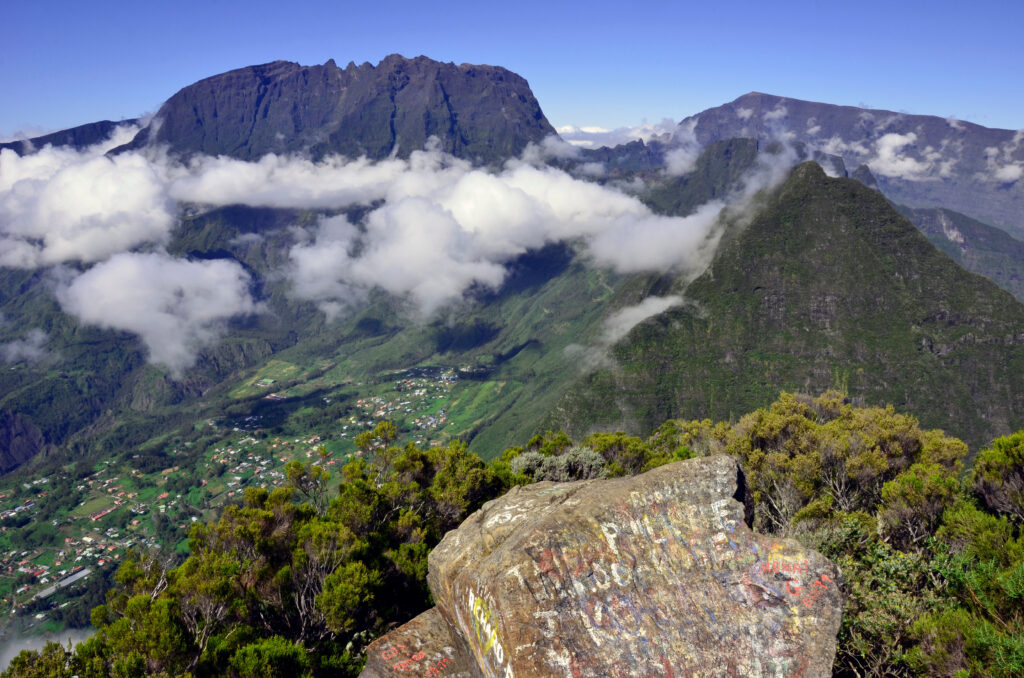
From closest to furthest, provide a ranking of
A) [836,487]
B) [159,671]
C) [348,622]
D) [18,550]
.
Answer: [159,671] → [348,622] → [836,487] → [18,550]

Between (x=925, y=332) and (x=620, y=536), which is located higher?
(x=620, y=536)

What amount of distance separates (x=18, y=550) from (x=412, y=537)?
222814 mm

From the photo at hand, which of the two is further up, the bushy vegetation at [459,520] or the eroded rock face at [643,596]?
the eroded rock face at [643,596]

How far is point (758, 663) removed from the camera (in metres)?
14.9

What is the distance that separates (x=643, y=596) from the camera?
16031 millimetres

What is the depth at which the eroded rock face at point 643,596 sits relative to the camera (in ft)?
48.6

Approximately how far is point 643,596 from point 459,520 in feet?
69.0

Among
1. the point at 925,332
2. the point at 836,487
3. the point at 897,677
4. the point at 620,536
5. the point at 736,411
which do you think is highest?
the point at 620,536

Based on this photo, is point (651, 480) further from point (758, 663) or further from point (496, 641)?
point (496, 641)

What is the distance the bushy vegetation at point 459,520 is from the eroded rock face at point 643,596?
11.8 feet

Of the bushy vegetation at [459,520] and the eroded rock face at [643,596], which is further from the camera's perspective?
the bushy vegetation at [459,520]

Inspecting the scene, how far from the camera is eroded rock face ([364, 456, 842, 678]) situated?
14.8 metres

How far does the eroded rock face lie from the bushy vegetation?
359 centimetres

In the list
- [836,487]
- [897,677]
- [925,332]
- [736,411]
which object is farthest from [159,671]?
[925,332]
